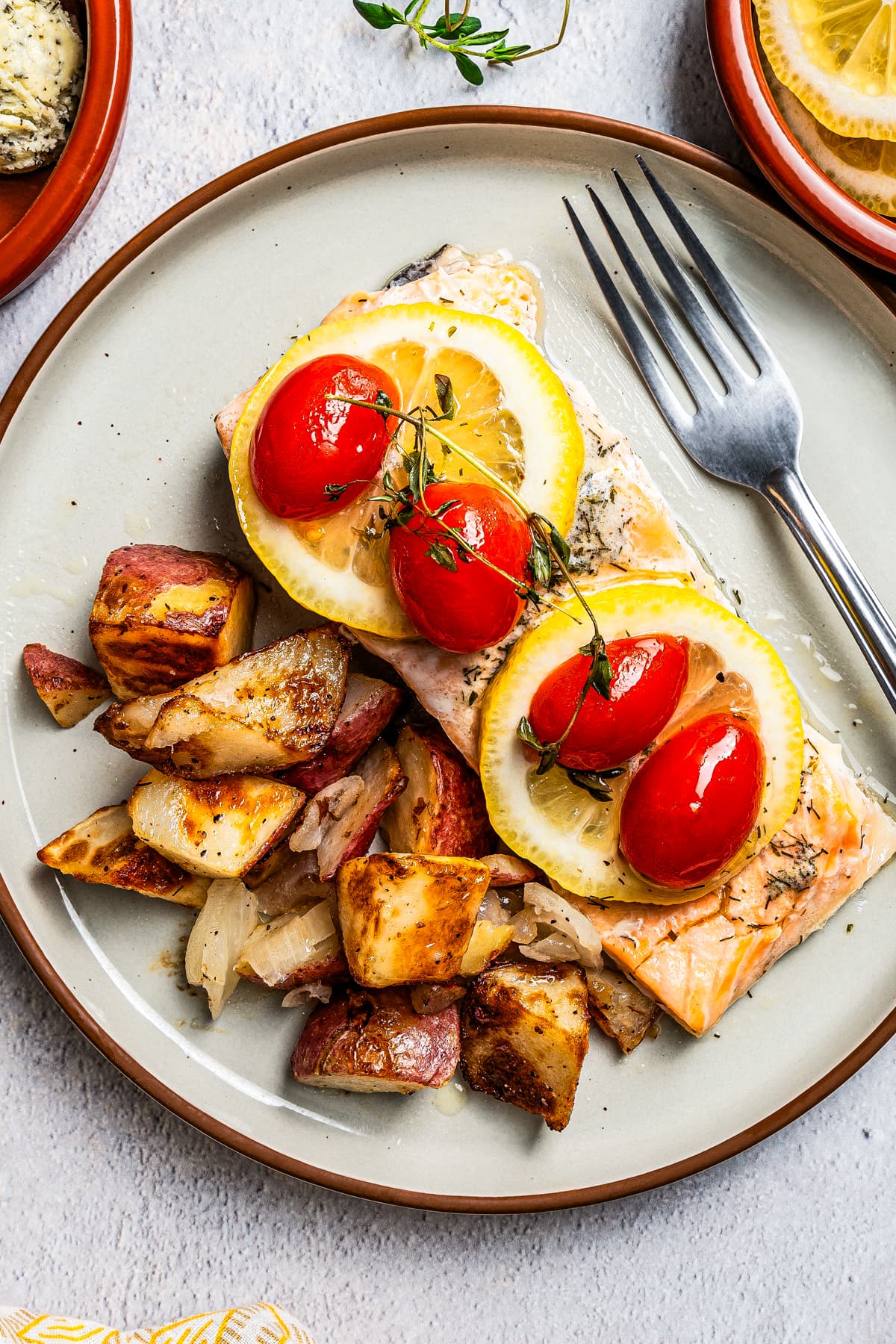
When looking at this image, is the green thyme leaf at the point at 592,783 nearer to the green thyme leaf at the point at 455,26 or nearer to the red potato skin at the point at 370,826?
the red potato skin at the point at 370,826

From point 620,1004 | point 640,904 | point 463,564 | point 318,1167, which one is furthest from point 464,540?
point 318,1167

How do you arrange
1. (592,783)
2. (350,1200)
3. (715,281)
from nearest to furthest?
(592,783), (715,281), (350,1200)

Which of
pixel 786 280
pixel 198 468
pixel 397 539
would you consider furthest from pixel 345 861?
pixel 786 280

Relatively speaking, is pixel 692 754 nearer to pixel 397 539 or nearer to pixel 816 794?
pixel 816 794

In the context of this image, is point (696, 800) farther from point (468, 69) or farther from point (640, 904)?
point (468, 69)

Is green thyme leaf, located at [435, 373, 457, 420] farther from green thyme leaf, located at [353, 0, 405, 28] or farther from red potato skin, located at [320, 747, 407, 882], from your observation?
green thyme leaf, located at [353, 0, 405, 28]

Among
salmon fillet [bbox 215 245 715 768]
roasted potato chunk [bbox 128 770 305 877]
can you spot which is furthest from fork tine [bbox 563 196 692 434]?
roasted potato chunk [bbox 128 770 305 877]
